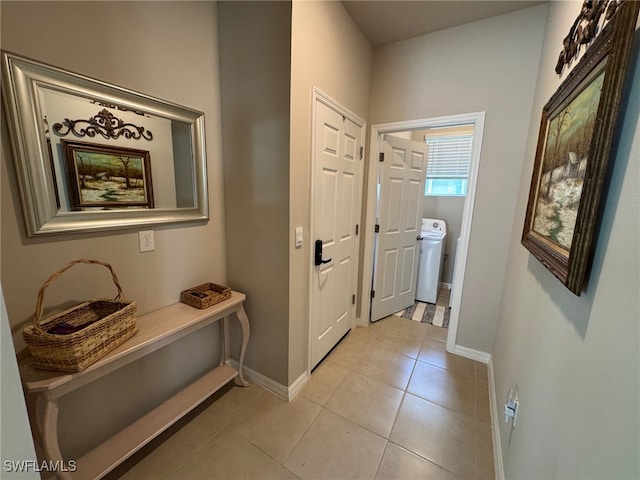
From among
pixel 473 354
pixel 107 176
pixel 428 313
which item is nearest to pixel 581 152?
pixel 107 176

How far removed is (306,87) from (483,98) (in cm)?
141

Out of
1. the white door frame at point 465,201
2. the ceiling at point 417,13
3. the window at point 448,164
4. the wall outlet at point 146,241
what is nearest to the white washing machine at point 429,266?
the window at point 448,164

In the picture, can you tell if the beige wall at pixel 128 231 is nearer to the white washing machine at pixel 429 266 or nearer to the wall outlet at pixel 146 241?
the wall outlet at pixel 146 241

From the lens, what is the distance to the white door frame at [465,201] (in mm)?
2014

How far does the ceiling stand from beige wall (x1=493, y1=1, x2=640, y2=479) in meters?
0.92

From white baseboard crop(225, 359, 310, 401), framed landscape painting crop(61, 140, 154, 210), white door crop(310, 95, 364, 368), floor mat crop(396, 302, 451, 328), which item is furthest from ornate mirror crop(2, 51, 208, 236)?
floor mat crop(396, 302, 451, 328)

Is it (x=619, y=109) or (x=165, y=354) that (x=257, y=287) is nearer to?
(x=165, y=354)

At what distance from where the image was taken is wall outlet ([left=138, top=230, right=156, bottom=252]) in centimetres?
138

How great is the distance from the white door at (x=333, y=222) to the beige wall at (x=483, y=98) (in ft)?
1.80

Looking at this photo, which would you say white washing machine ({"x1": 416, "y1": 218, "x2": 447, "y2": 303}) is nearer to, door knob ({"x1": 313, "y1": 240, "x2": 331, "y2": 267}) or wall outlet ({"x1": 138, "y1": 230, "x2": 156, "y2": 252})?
door knob ({"x1": 313, "y1": 240, "x2": 331, "y2": 267})

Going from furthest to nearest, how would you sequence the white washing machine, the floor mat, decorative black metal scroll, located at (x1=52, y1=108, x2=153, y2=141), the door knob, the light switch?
1. the white washing machine
2. the floor mat
3. the door knob
4. the light switch
5. decorative black metal scroll, located at (x1=52, y1=108, x2=153, y2=141)

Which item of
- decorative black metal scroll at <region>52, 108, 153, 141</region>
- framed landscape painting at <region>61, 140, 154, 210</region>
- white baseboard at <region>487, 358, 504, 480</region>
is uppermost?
decorative black metal scroll at <region>52, 108, 153, 141</region>

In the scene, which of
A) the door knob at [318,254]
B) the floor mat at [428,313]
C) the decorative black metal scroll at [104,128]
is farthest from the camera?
the floor mat at [428,313]

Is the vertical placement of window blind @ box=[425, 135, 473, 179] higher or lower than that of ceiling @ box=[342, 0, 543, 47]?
lower
